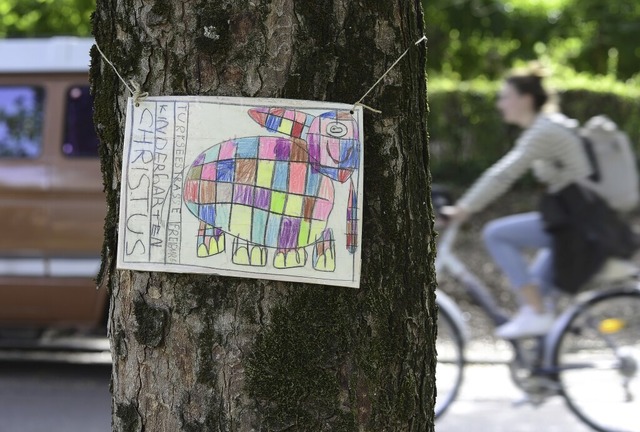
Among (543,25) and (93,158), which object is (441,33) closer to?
(543,25)

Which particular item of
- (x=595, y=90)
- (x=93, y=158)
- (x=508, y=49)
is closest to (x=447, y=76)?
(x=508, y=49)

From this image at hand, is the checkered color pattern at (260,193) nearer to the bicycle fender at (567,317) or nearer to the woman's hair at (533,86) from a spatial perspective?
the bicycle fender at (567,317)

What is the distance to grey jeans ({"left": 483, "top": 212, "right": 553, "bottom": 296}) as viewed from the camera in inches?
224

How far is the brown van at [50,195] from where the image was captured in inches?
271

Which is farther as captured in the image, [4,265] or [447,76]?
[447,76]

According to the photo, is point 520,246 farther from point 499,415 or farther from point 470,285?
point 499,415

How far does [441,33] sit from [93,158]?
24.4 ft

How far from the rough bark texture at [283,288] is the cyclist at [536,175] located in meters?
3.80

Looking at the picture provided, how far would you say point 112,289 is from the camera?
76.9 inches

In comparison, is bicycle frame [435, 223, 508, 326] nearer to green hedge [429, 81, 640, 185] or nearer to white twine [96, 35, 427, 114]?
white twine [96, 35, 427, 114]

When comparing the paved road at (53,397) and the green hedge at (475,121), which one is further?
the green hedge at (475,121)

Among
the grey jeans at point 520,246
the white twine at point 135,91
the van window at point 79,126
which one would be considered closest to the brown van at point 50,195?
the van window at point 79,126

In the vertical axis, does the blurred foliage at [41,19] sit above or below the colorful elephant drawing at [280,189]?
above

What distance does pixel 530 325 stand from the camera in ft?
18.5
